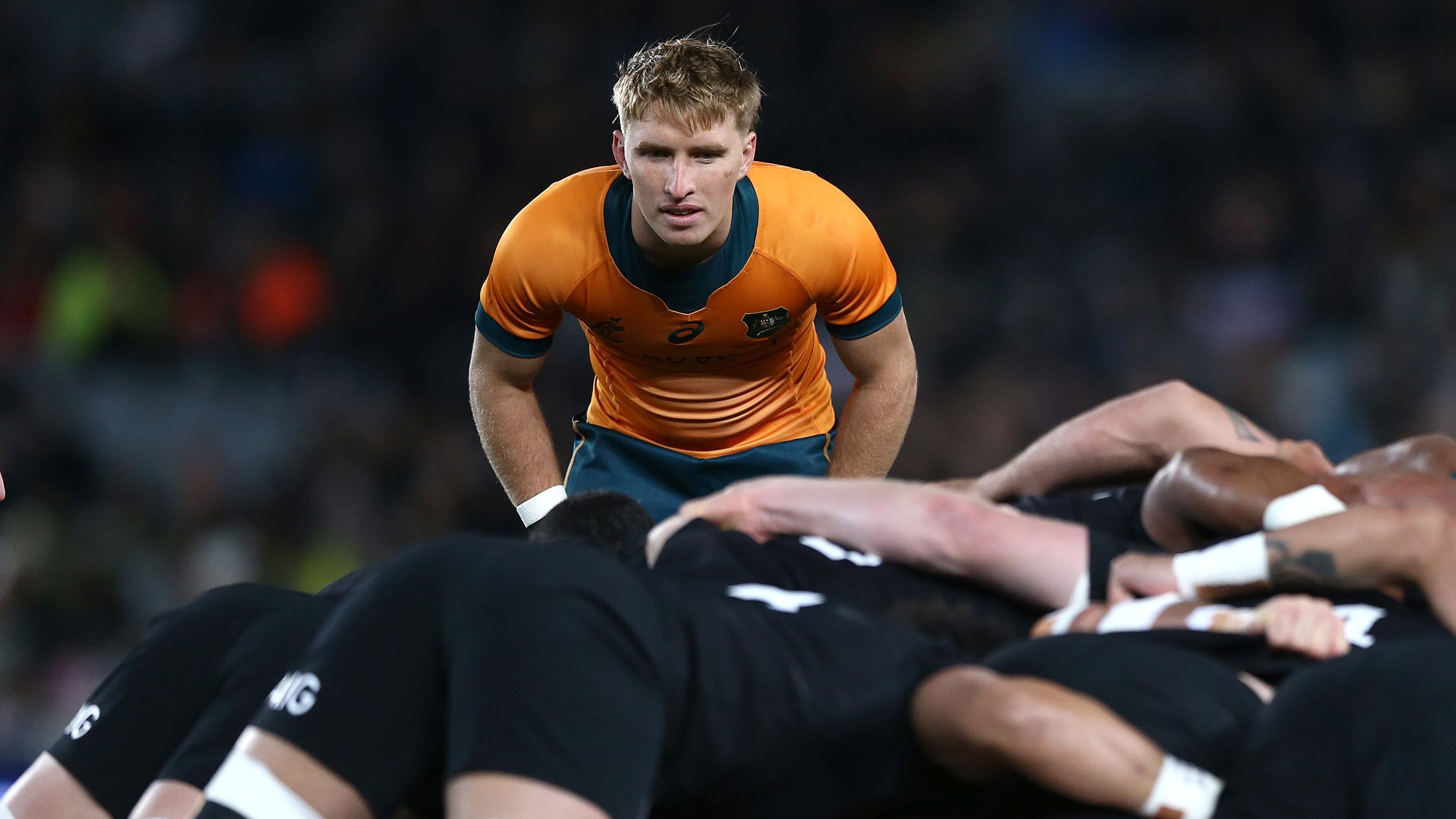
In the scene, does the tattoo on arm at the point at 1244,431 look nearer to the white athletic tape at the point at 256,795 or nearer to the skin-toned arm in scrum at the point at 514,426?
the skin-toned arm in scrum at the point at 514,426

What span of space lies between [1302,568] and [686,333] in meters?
1.68

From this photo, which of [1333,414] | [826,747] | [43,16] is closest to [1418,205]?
[1333,414]

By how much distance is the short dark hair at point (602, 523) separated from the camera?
2.72 m

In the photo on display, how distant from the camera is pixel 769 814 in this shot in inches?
82.8

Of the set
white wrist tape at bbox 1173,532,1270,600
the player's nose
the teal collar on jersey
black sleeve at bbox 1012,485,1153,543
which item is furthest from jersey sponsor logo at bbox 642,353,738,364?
white wrist tape at bbox 1173,532,1270,600

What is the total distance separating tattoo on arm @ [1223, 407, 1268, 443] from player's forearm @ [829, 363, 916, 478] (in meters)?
0.87

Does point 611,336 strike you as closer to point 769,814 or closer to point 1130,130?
point 769,814

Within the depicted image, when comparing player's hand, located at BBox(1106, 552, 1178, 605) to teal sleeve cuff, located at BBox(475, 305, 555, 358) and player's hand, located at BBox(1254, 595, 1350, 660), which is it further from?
teal sleeve cuff, located at BBox(475, 305, 555, 358)

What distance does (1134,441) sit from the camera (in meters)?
3.37

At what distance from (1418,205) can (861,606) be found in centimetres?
491

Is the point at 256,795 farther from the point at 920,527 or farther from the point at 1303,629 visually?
the point at 1303,629

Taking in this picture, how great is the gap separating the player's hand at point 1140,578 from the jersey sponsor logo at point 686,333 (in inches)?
53.5

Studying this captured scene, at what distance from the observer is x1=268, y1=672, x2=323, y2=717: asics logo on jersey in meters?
2.03

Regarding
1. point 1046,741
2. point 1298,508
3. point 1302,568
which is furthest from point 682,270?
point 1046,741
